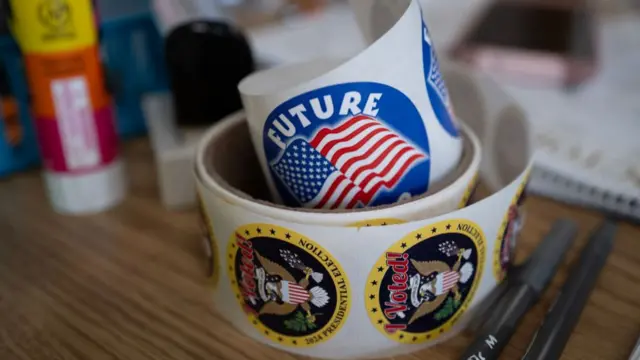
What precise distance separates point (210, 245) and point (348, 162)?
0.35ft

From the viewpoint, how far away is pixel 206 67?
500 millimetres

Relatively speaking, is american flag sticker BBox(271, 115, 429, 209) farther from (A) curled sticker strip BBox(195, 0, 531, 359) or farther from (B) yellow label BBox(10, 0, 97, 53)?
(B) yellow label BBox(10, 0, 97, 53)

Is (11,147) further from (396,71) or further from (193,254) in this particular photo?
(396,71)

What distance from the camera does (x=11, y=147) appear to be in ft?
1.82

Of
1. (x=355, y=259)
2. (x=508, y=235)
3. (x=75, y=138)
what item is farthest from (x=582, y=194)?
(x=75, y=138)

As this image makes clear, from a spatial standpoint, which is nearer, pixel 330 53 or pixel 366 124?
pixel 366 124

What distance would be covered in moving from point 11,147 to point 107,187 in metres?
0.11

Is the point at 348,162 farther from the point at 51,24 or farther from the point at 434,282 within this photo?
the point at 51,24

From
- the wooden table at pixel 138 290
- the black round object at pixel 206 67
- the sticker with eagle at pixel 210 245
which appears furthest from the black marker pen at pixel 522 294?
the black round object at pixel 206 67

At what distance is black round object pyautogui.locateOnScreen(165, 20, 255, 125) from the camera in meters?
0.49

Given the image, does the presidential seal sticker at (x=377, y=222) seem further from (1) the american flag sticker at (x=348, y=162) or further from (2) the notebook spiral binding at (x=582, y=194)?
(2) the notebook spiral binding at (x=582, y=194)

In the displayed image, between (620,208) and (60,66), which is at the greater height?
(60,66)

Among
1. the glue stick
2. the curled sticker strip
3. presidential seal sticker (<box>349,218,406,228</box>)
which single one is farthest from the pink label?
presidential seal sticker (<box>349,218,406,228</box>)

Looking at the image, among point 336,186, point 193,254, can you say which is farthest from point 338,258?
point 193,254
